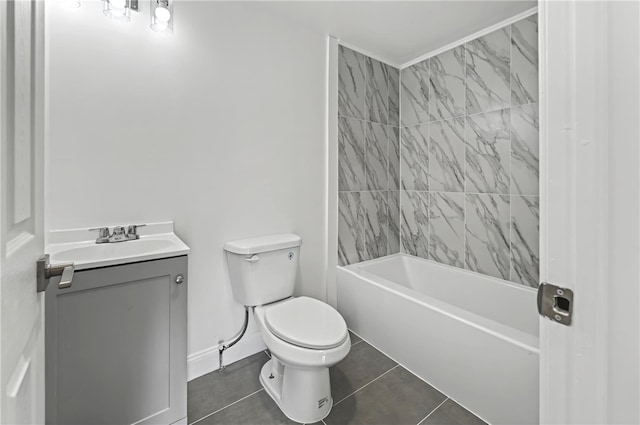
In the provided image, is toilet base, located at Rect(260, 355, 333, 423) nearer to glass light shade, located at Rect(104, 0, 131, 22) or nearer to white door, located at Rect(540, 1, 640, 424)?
white door, located at Rect(540, 1, 640, 424)

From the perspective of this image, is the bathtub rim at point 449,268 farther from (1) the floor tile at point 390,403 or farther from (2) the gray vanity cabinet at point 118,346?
(2) the gray vanity cabinet at point 118,346

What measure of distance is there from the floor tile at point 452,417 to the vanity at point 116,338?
1.21 m

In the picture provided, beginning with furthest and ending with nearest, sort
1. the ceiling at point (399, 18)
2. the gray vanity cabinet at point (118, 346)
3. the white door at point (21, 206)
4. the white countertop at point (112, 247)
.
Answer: the ceiling at point (399, 18) → the white countertop at point (112, 247) → the gray vanity cabinet at point (118, 346) → the white door at point (21, 206)

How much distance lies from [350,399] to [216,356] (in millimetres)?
865

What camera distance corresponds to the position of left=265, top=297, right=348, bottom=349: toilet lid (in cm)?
134

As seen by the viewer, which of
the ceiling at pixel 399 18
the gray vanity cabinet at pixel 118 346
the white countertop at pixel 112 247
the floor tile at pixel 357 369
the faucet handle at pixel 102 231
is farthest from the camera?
the ceiling at pixel 399 18

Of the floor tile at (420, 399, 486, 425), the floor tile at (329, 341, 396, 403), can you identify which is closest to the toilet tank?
the floor tile at (329, 341, 396, 403)

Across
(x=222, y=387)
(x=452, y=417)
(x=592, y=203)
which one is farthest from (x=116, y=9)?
(x=452, y=417)

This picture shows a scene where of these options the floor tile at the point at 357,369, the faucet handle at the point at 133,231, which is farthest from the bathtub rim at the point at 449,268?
the faucet handle at the point at 133,231

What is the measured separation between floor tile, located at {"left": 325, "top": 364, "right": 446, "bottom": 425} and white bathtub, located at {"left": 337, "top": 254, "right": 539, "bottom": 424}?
97 millimetres

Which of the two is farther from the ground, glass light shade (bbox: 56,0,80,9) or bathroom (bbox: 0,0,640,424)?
glass light shade (bbox: 56,0,80,9)

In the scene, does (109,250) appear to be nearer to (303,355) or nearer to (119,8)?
(303,355)

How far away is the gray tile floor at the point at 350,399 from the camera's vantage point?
4.64 ft

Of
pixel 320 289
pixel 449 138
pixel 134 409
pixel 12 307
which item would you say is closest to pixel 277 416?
pixel 134 409
